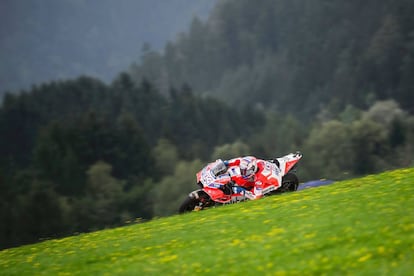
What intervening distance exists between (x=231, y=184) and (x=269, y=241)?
25.6ft

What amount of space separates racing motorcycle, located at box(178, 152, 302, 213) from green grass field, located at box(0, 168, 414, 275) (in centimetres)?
139

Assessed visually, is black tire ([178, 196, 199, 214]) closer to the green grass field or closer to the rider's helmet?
the green grass field

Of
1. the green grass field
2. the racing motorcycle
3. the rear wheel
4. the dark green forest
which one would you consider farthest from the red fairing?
the dark green forest

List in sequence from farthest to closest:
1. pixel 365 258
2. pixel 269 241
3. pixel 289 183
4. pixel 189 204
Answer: pixel 289 183
pixel 189 204
pixel 269 241
pixel 365 258

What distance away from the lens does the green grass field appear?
15.7 m

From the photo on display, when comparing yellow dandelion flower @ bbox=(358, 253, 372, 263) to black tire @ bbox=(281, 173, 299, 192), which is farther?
black tire @ bbox=(281, 173, 299, 192)

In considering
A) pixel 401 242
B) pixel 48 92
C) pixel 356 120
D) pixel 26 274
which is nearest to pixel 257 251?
pixel 401 242

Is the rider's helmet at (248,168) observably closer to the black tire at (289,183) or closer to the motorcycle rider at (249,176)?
the motorcycle rider at (249,176)

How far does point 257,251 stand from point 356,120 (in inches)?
4128

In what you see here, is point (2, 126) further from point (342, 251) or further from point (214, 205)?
point (342, 251)

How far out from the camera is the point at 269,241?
17766 millimetres

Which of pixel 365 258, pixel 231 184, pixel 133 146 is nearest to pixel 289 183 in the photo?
pixel 231 184

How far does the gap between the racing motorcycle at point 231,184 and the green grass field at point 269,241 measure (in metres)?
1.39

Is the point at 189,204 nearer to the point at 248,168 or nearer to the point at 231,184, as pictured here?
the point at 231,184
